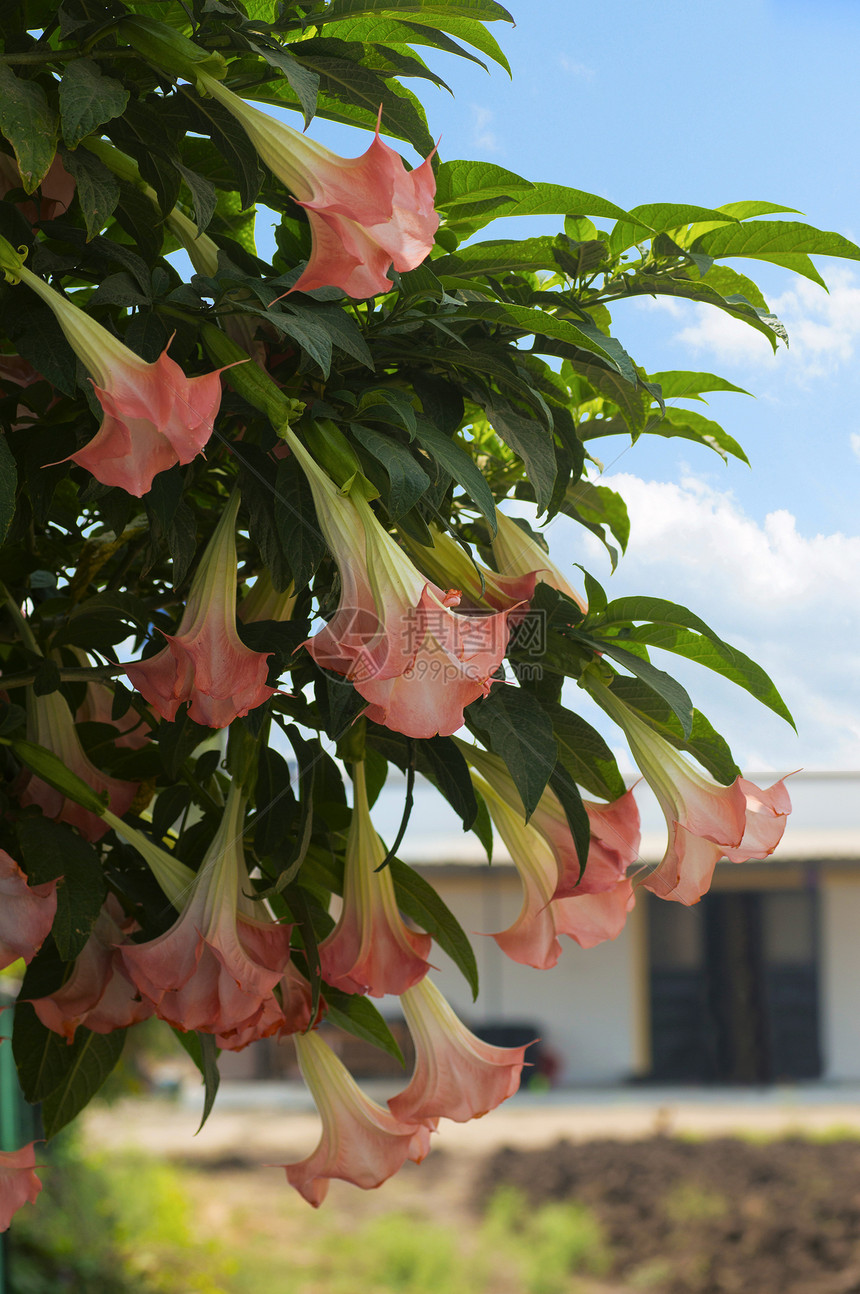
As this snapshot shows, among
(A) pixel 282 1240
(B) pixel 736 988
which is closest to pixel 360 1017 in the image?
(A) pixel 282 1240

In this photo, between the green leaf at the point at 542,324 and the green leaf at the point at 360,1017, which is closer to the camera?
the green leaf at the point at 542,324

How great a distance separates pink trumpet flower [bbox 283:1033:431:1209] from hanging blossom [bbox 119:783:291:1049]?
0.24 ft

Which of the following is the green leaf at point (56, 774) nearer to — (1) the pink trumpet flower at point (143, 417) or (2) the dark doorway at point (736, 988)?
(1) the pink trumpet flower at point (143, 417)

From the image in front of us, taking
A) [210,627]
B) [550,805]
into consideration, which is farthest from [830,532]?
[210,627]

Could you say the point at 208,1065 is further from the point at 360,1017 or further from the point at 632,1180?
the point at 632,1180

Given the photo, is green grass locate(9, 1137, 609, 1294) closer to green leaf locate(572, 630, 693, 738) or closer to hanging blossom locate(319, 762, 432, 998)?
hanging blossom locate(319, 762, 432, 998)

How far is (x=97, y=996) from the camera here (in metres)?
0.35

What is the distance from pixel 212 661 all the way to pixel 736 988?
13.1 feet

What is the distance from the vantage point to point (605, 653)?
32 cm

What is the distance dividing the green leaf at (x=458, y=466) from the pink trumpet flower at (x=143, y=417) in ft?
0.17

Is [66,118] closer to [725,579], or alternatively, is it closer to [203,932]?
[203,932]

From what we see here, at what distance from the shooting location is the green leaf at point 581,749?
33 centimetres

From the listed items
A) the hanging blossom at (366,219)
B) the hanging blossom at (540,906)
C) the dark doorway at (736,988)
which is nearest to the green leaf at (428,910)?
the hanging blossom at (540,906)

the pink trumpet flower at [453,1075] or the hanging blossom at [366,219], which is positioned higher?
the hanging blossom at [366,219]
